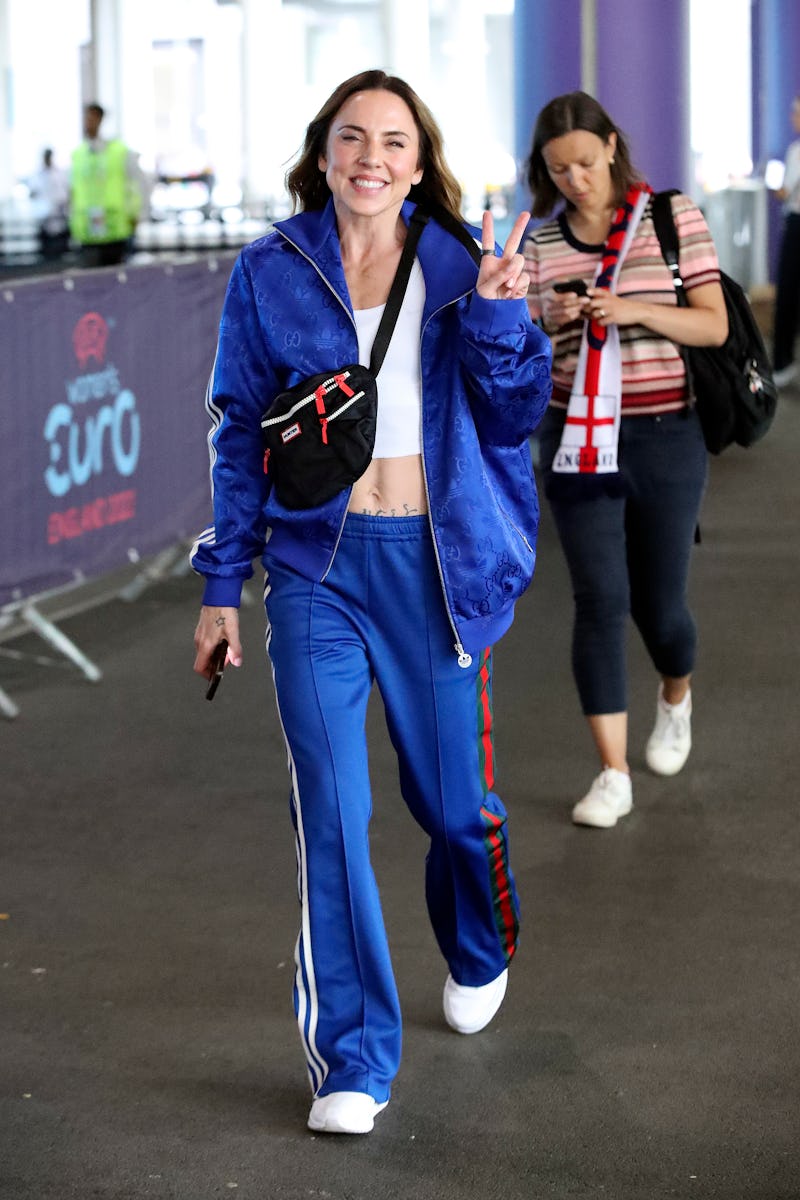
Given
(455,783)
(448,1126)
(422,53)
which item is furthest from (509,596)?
(422,53)

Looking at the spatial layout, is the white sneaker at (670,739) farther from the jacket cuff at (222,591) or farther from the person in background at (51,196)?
the person in background at (51,196)

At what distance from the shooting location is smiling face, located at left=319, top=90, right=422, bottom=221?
329cm

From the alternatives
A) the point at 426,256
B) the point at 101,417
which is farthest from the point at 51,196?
the point at 426,256

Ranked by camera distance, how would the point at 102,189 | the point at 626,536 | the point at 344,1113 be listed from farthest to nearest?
the point at 102,189 < the point at 626,536 < the point at 344,1113

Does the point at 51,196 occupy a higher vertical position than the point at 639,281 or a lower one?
higher

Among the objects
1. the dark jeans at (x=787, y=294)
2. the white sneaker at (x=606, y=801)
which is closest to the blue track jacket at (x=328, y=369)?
the white sneaker at (x=606, y=801)

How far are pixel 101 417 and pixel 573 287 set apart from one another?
115 inches

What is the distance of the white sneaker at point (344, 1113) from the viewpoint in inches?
134

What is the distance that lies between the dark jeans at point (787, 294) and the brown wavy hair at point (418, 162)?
1110 cm

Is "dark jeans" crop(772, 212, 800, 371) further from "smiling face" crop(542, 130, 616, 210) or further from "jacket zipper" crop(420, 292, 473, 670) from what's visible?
"jacket zipper" crop(420, 292, 473, 670)

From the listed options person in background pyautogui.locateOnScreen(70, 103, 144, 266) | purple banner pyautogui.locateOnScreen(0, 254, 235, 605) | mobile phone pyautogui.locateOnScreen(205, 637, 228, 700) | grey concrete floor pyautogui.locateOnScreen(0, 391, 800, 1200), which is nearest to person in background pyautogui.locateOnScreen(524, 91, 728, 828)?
grey concrete floor pyautogui.locateOnScreen(0, 391, 800, 1200)

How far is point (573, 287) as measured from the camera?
487 centimetres

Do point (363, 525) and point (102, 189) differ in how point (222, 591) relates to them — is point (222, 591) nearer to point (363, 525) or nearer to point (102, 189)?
point (363, 525)

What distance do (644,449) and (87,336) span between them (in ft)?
9.47
